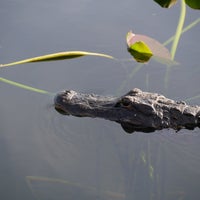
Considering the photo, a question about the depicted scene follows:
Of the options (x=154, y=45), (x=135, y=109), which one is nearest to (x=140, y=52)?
(x=154, y=45)

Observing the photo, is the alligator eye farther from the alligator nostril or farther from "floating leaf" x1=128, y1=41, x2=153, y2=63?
"floating leaf" x1=128, y1=41, x2=153, y2=63

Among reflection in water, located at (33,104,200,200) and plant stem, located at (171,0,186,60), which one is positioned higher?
plant stem, located at (171,0,186,60)

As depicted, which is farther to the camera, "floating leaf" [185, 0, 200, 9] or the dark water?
"floating leaf" [185, 0, 200, 9]

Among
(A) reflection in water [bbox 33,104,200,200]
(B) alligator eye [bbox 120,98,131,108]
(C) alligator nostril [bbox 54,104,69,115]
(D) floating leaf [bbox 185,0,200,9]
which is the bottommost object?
(A) reflection in water [bbox 33,104,200,200]

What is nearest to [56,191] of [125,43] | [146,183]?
[146,183]

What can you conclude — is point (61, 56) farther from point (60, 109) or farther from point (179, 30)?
point (179, 30)

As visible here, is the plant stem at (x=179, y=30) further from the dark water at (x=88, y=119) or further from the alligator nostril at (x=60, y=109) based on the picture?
the alligator nostril at (x=60, y=109)

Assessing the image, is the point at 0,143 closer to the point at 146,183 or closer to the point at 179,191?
the point at 146,183

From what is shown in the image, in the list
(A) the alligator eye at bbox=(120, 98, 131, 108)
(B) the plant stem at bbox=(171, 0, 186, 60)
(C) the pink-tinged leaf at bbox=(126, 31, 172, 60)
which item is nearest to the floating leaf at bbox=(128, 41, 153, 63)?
(C) the pink-tinged leaf at bbox=(126, 31, 172, 60)

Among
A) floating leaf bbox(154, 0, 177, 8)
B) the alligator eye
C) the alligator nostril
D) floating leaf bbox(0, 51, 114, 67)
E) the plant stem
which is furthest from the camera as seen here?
floating leaf bbox(154, 0, 177, 8)
